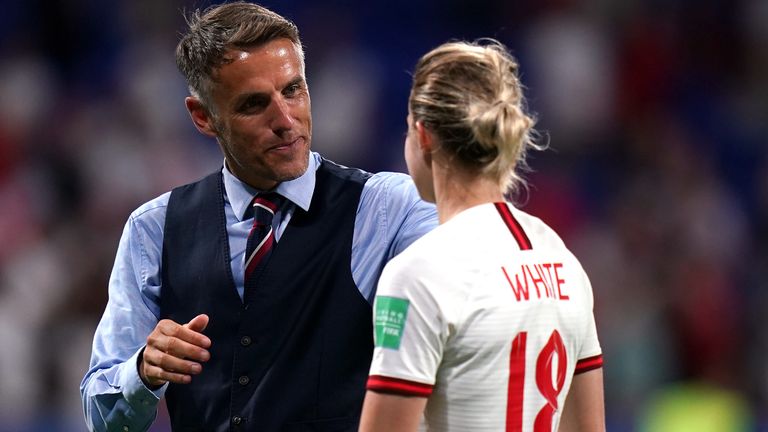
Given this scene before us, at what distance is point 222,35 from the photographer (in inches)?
103

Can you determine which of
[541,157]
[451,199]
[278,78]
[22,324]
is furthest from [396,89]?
[451,199]

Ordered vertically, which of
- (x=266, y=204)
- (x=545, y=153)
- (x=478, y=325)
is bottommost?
→ (x=478, y=325)

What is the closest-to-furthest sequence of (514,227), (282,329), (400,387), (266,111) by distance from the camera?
(400,387) → (514,227) → (282,329) → (266,111)

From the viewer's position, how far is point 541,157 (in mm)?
6660

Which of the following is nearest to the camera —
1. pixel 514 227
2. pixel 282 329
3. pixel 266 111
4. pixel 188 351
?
pixel 514 227

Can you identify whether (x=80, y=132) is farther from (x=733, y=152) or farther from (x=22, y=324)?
(x=733, y=152)

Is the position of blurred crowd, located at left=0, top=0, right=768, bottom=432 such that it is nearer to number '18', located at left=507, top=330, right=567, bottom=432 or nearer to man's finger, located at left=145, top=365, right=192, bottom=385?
man's finger, located at left=145, top=365, right=192, bottom=385

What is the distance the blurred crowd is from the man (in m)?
3.07

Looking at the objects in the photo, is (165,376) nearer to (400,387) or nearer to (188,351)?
(188,351)

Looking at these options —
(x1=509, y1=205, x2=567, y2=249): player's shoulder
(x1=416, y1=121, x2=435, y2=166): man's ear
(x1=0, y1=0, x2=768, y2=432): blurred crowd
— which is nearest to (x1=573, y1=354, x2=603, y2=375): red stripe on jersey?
(x1=509, y1=205, x2=567, y2=249): player's shoulder

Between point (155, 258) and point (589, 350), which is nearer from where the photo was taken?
point (589, 350)

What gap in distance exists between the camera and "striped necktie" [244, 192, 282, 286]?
255 cm

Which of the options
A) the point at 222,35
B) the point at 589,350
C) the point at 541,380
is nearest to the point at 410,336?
the point at 541,380

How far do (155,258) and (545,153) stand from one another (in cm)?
429
